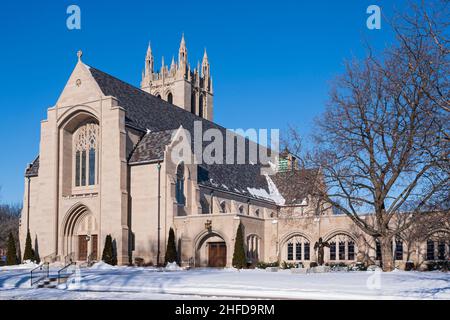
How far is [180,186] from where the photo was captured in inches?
1993

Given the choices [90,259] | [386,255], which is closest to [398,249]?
[386,255]

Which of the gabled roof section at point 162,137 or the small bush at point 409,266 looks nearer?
the small bush at point 409,266

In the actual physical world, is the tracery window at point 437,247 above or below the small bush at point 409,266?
above

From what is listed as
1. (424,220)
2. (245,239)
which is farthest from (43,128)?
(424,220)

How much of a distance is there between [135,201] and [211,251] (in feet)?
23.7

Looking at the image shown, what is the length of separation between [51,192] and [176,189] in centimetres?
1122

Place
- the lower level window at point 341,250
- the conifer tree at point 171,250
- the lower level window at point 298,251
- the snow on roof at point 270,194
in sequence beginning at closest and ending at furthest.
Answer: the conifer tree at point 171,250, the lower level window at point 341,250, the lower level window at point 298,251, the snow on roof at point 270,194

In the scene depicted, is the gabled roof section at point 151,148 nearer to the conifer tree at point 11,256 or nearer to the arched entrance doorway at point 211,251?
the arched entrance doorway at point 211,251

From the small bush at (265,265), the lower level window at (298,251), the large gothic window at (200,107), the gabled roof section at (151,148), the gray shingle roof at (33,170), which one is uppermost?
the large gothic window at (200,107)

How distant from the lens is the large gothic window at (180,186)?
50234 mm

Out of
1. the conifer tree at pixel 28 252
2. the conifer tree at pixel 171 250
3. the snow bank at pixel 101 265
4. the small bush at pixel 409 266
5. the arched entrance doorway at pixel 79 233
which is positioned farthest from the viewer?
the arched entrance doorway at pixel 79 233

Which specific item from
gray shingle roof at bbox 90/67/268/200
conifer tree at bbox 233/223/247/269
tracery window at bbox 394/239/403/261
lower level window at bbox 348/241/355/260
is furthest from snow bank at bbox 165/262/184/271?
tracery window at bbox 394/239/403/261

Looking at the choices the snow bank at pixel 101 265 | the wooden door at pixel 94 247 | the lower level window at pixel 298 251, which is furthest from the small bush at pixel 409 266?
the wooden door at pixel 94 247

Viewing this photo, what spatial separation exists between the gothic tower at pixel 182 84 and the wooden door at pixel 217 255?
42.3 m
